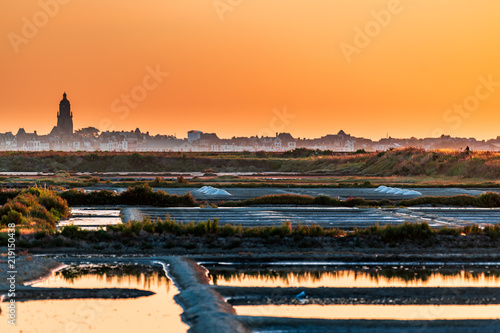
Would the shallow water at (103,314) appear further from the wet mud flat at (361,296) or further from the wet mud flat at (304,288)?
the wet mud flat at (361,296)

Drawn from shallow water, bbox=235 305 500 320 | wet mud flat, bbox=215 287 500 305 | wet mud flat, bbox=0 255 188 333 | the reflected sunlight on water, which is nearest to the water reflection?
the reflected sunlight on water

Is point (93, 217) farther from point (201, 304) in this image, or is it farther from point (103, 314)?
point (103, 314)

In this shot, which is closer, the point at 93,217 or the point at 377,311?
the point at 377,311

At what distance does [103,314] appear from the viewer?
10516 millimetres

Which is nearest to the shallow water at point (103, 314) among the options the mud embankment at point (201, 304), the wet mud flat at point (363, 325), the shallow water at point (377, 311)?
the mud embankment at point (201, 304)

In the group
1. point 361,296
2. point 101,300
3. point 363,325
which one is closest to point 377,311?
point 361,296

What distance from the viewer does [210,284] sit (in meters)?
12.9

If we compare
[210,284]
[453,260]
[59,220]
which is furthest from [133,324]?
[59,220]

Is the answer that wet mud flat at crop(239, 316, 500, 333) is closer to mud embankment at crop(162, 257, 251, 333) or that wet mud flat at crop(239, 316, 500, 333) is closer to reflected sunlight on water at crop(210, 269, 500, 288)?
mud embankment at crop(162, 257, 251, 333)

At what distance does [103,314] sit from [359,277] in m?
5.59

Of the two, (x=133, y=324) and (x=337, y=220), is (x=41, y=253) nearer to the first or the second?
(x=133, y=324)

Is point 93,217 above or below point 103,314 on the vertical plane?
above

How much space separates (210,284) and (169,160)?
10288 centimetres

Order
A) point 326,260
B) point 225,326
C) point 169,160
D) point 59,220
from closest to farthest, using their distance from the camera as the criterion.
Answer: point 225,326 < point 326,260 < point 59,220 < point 169,160
